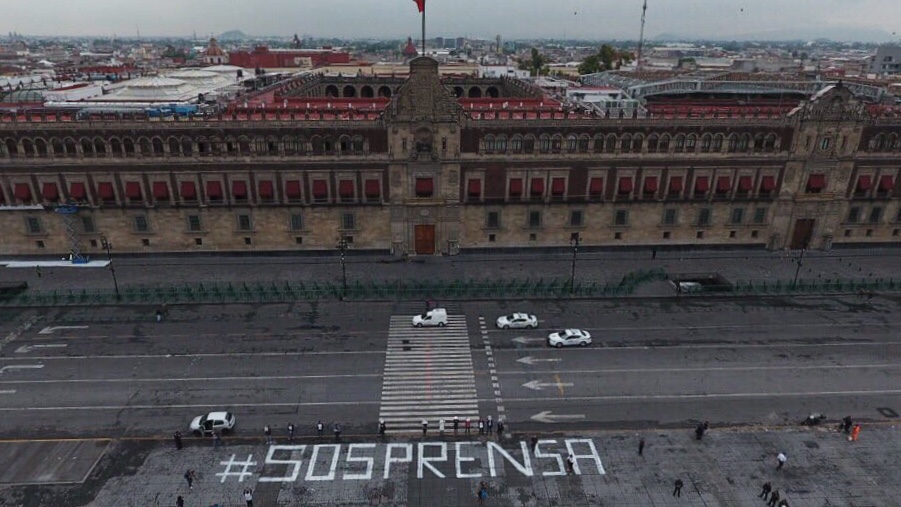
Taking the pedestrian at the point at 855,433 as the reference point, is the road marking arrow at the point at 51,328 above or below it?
below

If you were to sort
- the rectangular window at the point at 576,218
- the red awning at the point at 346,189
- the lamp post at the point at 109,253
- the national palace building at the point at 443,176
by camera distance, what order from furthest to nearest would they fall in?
the rectangular window at the point at 576,218 → the red awning at the point at 346,189 → the national palace building at the point at 443,176 → the lamp post at the point at 109,253

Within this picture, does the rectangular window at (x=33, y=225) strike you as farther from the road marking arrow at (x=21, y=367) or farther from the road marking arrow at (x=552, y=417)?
the road marking arrow at (x=552, y=417)

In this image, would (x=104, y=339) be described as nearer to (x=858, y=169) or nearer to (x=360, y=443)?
(x=360, y=443)

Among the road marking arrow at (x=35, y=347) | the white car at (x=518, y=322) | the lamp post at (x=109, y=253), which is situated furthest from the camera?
the lamp post at (x=109, y=253)

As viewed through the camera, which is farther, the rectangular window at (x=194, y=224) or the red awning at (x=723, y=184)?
the red awning at (x=723, y=184)

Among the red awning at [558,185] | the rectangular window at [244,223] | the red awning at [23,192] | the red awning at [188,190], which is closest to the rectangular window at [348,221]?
the rectangular window at [244,223]

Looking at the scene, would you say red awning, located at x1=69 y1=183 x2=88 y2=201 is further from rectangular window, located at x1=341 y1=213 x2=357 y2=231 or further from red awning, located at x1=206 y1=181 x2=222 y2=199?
rectangular window, located at x1=341 y1=213 x2=357 y2=231

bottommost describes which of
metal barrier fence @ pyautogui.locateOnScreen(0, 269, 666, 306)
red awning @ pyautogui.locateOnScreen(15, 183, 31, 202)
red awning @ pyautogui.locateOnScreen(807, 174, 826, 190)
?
metal barrier fence @ pyautogui.locateOnScreen(0, 269, 666, 306)

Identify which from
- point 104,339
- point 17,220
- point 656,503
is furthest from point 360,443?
point 17,220

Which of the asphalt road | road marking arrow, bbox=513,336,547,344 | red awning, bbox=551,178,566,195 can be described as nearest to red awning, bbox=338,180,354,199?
the asphalt road
